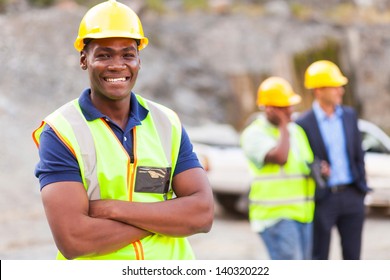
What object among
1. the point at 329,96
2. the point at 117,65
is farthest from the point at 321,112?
the point at 117,65

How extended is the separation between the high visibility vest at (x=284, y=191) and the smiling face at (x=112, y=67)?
3.76 metres

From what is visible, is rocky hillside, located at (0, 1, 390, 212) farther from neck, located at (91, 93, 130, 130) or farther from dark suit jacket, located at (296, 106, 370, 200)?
neck, located at (91, 93, 130, 130)

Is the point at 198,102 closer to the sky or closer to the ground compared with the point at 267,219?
closer to the sky

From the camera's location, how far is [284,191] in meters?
7.32

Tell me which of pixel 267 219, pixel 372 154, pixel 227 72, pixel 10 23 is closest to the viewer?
pixel 267 219

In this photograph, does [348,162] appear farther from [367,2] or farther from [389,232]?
[367,2]

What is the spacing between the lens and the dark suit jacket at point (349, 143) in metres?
7.65

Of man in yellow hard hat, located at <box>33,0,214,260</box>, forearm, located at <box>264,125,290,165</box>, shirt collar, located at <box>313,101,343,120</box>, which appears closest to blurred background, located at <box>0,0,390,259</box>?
shirt collar, located at <box>313,101,343,120</box>

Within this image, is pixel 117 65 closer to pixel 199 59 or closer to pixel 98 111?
pixel 98 111

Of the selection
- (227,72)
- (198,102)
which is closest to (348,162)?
(198,102)

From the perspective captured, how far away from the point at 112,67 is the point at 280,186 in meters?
3.90

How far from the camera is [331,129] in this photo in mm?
7805

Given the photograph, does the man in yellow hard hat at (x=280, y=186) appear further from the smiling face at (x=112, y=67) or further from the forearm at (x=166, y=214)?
the smiling face at (x=112, y=67)

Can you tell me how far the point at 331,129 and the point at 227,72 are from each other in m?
19.6
